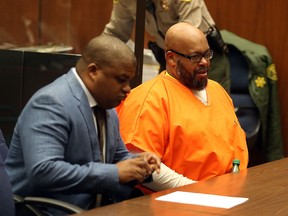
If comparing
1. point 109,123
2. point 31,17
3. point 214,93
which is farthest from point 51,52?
point 109,123

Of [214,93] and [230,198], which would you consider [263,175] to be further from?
[214,93]

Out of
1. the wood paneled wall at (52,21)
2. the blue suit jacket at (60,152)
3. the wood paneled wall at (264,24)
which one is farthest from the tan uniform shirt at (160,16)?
the blue suit jacket at (60,152)

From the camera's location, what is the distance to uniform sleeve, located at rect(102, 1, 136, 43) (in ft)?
14.9

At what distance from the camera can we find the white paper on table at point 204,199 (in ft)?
7.74

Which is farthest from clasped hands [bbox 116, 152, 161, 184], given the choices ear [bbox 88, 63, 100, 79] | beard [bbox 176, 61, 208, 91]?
beard [bbox 176, 61, 208, 91]

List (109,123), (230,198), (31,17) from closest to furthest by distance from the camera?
(230,198)
(109,123)
(31,17)

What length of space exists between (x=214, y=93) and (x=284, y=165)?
59cm

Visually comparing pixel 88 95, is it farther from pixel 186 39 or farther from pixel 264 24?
pixel 264 24

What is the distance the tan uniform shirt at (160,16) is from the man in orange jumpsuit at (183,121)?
88 cm

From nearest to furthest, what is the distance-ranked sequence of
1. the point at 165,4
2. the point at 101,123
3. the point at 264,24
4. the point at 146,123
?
the point at 101,123
the point at 146,123
the point at 165,4
the point at 264,24

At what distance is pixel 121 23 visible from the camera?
4551 millimetres

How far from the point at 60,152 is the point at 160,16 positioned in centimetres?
212

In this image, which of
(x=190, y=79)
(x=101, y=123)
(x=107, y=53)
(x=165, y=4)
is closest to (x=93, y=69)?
(x=107, y=53)

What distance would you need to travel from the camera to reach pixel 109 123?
2.87 metres
